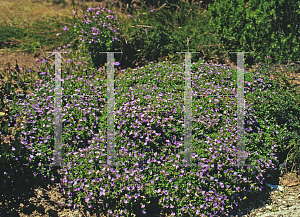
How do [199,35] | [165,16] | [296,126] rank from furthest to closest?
[165,16] → [199,35] → [296,126]

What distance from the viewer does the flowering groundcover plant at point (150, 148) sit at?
10.5 ft

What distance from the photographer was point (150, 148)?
11.8 ft

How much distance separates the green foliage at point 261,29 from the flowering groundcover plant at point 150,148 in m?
1.83

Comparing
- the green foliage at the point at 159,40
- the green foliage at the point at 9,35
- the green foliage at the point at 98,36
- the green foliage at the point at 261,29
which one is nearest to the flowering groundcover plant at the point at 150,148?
the green foliage at the point at 98,36

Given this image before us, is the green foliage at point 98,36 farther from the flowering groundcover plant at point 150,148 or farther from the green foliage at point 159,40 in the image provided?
the flowering groundcover plant at point 150,148

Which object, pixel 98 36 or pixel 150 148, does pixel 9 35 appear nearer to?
pixel 98 36

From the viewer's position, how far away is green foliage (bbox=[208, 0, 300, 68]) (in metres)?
5.46

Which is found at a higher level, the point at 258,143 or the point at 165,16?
the point at 165,16

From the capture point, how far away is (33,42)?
6.00 meters

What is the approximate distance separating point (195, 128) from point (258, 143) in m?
0.97

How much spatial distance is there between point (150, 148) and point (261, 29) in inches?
146

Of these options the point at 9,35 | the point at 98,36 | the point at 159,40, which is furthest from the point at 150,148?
the point at 9,35

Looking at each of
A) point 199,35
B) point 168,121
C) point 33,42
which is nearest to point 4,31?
point 33,42

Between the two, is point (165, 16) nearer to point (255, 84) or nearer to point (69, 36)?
point (69, 36)
